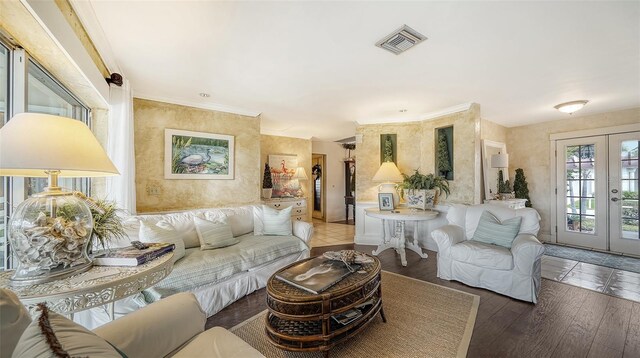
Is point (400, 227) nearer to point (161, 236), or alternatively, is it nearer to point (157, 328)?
point (161, 236)

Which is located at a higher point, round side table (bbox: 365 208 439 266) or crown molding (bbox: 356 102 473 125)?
crown molding (bbox: 356 102 473 125)

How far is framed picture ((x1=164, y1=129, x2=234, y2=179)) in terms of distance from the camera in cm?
Result: 341

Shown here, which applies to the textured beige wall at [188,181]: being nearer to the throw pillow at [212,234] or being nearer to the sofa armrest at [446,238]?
the throw pillow at [212,234]

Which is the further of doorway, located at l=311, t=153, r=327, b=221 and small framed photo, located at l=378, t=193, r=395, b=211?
doorway, located at l=311, t=153, r=327, b=221

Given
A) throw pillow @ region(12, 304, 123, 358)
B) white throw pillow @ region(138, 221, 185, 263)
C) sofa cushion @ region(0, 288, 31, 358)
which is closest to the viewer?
throw pillow @ region(12, 304, 123, 358)

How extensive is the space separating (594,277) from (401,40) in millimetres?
3767

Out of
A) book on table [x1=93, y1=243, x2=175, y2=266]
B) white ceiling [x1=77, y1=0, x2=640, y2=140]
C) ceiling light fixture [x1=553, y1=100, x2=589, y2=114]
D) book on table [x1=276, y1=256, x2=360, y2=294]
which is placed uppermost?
white ceiling [x1=77, y1=0, x2=640, y2=140]


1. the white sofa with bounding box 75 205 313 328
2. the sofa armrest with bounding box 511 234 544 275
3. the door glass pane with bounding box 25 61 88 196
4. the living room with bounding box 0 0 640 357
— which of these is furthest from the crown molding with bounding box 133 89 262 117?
the sofa armrest with bounding box 511 234 544 275

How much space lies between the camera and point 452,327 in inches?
78.7

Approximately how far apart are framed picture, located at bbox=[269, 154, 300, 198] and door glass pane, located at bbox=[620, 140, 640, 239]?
6.03m

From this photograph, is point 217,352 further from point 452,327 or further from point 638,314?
point 638,314

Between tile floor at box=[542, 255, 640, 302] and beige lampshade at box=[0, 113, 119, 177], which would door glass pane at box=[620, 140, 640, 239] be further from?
beige lampshade at box=[0, 113, 119, 177]

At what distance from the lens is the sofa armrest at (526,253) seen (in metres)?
2.34

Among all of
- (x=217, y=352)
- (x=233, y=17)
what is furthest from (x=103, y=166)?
(x=233, y=17)
